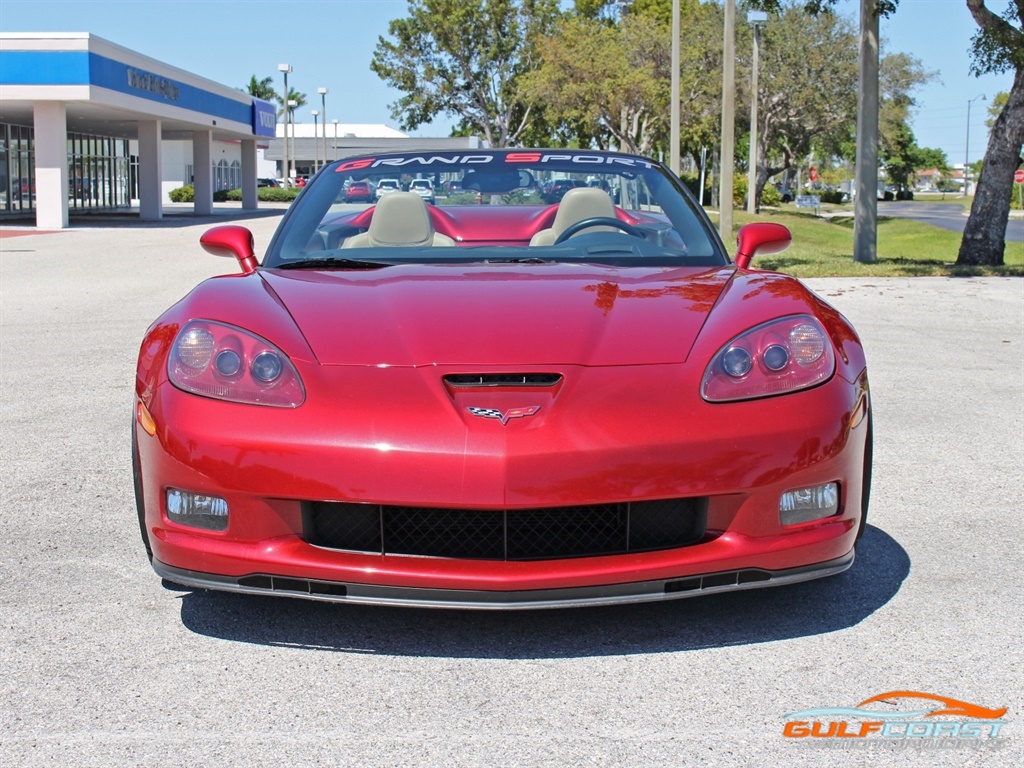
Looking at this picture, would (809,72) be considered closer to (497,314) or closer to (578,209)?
(578,209)

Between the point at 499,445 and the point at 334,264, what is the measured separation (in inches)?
56.7

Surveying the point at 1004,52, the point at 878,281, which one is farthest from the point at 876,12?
the point at 878,281

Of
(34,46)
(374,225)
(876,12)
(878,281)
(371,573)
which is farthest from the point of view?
(34,46)

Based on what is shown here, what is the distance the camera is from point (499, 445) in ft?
9.13

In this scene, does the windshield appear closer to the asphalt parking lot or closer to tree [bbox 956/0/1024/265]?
the asphalt parking lot

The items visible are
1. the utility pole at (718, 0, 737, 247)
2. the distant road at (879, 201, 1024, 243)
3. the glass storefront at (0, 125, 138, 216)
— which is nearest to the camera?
the utility pole at (718, 0, 737, 247)

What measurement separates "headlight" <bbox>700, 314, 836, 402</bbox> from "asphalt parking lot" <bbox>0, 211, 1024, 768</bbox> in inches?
25.9

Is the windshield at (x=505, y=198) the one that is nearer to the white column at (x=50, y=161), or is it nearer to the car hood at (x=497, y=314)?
the car hood at (x=497, y=314)

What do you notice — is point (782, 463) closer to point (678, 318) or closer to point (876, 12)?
point (678, 318)

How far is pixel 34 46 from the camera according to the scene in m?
30.6

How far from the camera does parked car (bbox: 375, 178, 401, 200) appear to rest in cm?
473

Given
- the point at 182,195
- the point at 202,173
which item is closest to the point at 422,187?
the point at 202,173

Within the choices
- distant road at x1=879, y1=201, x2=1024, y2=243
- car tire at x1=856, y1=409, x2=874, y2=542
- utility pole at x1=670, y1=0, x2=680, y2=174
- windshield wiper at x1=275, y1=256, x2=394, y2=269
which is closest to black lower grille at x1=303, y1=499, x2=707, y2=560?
car tire at x1=856, y1=409, x2=874, y2=542

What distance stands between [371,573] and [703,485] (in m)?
0.82
